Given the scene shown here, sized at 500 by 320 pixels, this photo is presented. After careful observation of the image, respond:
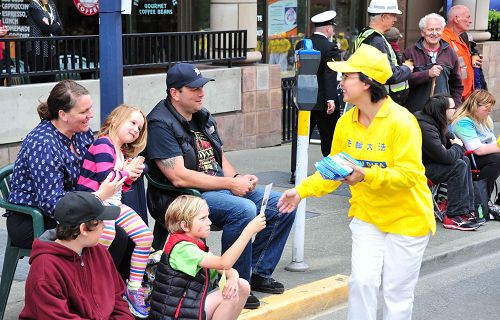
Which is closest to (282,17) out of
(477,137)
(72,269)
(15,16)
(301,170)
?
(15,16)

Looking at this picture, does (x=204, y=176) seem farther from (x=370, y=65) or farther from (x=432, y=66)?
(x=432, y=66)

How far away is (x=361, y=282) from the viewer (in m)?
5.26

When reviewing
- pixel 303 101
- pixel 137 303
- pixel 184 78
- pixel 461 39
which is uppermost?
pixel 461 39

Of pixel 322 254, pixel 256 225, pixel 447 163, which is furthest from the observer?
pixel 447 163

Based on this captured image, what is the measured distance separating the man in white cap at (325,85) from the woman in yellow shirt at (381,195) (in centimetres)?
446

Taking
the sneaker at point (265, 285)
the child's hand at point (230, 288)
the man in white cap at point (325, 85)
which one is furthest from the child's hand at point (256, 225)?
the man in white cap at point (325, 85)

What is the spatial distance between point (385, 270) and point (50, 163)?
206 centimetres

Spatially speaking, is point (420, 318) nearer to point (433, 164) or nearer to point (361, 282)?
point (361, 282)

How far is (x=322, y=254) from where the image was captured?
7.63 m

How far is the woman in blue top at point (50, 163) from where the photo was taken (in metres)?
5.27

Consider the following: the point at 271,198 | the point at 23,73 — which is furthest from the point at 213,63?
the point at 271,198

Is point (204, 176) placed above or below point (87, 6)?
below

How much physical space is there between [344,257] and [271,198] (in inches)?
57.5

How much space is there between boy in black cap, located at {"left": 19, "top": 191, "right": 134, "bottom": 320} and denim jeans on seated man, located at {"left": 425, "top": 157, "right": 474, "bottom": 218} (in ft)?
15.8
